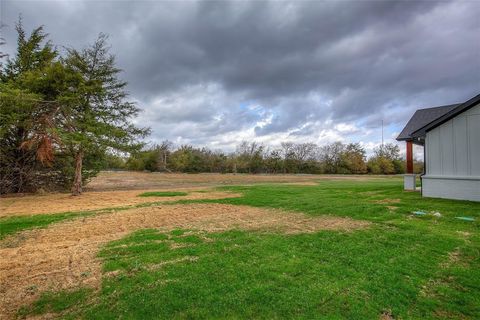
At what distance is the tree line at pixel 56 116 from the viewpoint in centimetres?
1465

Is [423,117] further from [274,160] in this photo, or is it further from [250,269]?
[274,160]

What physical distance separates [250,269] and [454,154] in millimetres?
10654

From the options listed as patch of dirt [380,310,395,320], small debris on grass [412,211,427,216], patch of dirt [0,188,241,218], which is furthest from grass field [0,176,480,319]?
patch of dirt [0,188,241,218]

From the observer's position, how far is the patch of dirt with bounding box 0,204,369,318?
12.9 ft

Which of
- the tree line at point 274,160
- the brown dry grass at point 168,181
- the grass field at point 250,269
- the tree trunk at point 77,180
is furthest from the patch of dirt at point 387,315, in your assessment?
the tree line at point 274,160

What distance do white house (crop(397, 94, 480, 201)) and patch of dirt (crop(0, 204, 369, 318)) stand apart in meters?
5.80

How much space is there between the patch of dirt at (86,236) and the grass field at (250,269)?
0.10ft

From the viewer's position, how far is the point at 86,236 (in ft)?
21.6

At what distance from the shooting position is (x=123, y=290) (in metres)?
3.54

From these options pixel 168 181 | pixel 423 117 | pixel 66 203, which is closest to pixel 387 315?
pixel 66 203

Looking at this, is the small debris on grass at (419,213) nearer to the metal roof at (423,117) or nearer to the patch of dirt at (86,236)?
the patch of dirt at (86,236)

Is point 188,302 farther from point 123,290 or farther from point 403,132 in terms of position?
point 403,132

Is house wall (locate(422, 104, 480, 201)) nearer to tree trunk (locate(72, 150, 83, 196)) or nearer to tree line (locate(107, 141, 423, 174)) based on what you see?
tree trunk (locate(72, 150, 83, 196))

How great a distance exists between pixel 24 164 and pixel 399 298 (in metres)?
22.3
